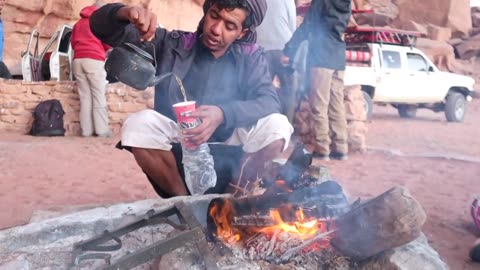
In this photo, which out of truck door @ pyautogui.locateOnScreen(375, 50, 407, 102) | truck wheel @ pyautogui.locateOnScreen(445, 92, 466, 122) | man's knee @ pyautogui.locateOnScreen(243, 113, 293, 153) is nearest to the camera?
man's knee @ pyautogui.locateOnScreen(243, 113, 293, 153)

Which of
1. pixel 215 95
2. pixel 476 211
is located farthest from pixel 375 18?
pixel 215 95

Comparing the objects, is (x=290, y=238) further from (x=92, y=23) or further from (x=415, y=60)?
(x=415, y=60)

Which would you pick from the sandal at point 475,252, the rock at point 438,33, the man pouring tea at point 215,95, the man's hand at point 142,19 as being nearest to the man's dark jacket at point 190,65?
the man pouring tea at point 215,95

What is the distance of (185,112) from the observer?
199 cm

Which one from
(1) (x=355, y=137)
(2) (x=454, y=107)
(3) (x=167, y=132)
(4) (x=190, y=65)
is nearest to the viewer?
(3) (x=167, y=132)

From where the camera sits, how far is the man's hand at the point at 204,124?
6.93 feet

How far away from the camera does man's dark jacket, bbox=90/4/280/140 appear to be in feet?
8.13

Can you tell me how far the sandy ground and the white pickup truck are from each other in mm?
3218

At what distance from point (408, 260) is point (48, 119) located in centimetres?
636

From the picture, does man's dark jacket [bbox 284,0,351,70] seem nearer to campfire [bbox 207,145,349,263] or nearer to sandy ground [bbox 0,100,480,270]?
sandy ground [bbox 0,100,480,270]

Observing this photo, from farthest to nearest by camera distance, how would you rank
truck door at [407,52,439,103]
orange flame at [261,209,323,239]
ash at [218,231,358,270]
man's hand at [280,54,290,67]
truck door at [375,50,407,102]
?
truck door at [407,52,439,103] < truck door at [375,50,407,102] < man's hand at [280,54,290,67] < orange flame at [261,209,323,239] < ash at [218,231,358,270]

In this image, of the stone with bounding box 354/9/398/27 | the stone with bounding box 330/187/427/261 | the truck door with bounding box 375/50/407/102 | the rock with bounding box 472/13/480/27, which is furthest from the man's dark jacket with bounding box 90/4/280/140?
the rock with bounding box 472/13/480/27

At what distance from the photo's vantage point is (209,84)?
271 cm

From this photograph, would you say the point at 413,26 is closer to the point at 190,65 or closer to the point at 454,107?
the point at 454,107
